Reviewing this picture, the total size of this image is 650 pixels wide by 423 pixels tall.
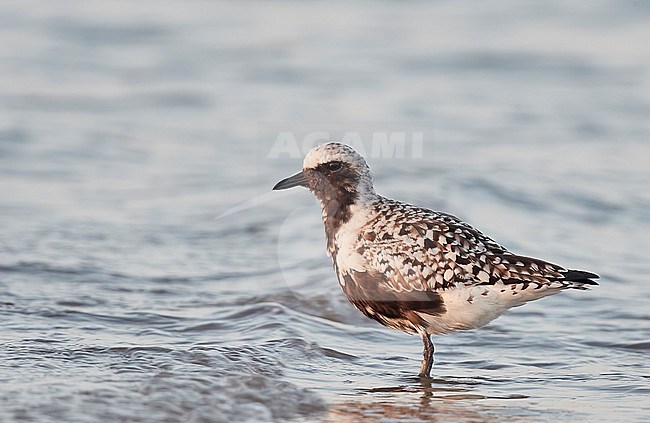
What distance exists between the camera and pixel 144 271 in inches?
327

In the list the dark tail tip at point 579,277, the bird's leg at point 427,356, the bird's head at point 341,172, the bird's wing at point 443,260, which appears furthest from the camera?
the bird's head at point 341,172

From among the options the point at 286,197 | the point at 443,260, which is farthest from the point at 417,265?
the point at 286,197

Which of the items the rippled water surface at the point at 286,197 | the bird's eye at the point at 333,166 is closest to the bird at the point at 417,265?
the bird's eye at the point at 333,166

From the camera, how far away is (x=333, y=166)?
616 cm

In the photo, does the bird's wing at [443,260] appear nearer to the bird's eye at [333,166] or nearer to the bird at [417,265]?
the bird at [417,265]

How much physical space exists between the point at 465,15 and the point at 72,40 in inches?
275

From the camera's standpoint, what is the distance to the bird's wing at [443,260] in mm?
5555

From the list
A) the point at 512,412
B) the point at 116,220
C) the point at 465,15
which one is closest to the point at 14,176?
the point at 116,220

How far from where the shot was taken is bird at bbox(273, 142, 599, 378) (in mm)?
5586

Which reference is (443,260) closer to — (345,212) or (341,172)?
(345,212)

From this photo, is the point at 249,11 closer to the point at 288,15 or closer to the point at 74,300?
the point at 288,15

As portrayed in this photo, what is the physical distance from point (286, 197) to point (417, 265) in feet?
16.9

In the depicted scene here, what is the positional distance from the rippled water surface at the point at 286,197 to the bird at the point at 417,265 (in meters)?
0.43

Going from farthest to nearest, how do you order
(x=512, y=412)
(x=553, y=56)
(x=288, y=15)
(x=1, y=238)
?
(x=288, y=15) → (x=553, y=56) → (x=1, y=238) → (x=512, y=412)
